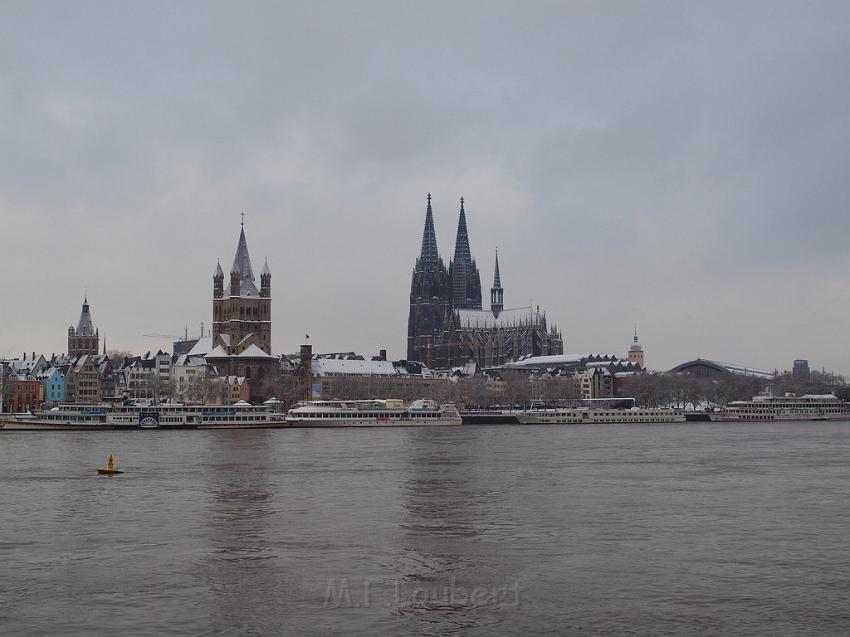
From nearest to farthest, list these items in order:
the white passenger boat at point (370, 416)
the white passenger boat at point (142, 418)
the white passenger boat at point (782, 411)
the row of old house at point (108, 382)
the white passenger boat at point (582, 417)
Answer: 1. the white passenger boat at point (142, 418)
2. the white passenger boat at point (370, 416)
3. the white passenger boat at point (582, 417)
4. the white passenger boat at point (782, 411)
5. the row of old house at point (108, 382)

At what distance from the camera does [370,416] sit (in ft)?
438

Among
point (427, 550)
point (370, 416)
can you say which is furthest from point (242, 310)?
point (427, 550)

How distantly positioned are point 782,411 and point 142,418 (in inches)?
3692

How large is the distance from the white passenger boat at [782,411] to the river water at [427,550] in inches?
4005

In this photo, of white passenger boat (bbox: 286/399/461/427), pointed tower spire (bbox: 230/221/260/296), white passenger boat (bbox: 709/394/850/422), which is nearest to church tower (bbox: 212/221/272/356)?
pointed tower spire (bbox: 230/221/260/296)

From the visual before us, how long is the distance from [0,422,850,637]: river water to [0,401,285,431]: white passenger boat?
6185cm

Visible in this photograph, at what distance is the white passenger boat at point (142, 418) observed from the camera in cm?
11894

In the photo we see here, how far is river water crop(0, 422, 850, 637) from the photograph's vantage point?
22266 mm

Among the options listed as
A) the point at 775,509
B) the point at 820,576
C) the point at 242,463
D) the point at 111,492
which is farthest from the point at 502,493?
the point at 242,463

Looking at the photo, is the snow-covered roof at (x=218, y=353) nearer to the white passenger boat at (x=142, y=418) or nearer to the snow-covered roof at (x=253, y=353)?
the snow-covered roof at (x=253, y=353)

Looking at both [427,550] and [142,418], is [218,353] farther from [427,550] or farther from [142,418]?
[427,550]

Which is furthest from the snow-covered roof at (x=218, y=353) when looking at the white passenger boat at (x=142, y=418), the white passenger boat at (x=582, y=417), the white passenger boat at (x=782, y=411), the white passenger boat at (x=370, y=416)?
the white passenger boat at (x=782, y=411)

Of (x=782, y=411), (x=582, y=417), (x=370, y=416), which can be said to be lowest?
(x=582, y=417)

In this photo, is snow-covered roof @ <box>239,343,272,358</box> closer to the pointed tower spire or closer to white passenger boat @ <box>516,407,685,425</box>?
the pointed tower spire
